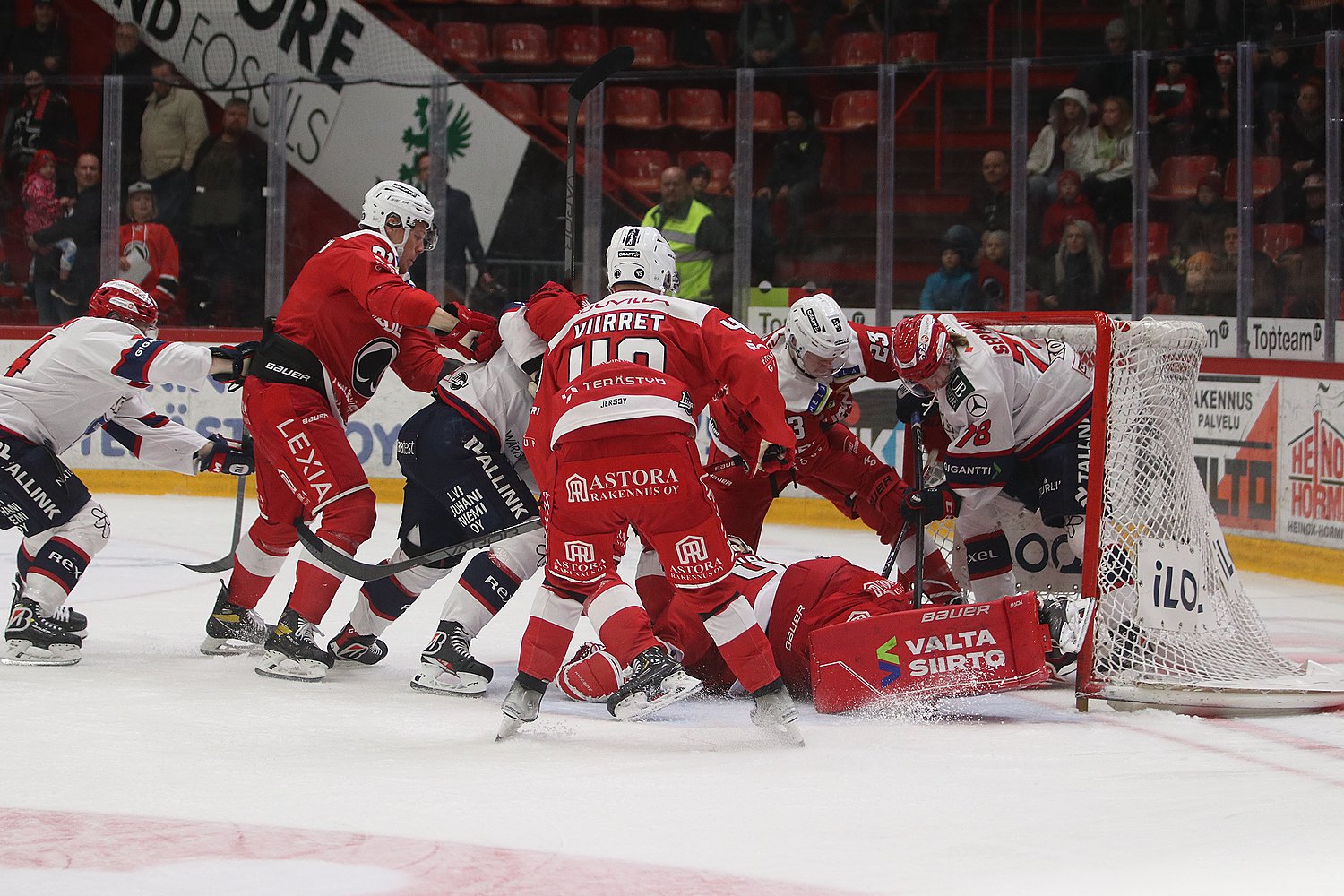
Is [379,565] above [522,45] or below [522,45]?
below

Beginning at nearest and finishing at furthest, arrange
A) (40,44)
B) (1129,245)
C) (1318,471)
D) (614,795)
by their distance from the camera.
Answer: (614,795) → (1318,471) → (1129,245) → (40,44)

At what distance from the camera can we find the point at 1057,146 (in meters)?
7.62

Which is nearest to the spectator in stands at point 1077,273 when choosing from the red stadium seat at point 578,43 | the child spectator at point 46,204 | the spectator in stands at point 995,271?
the spectator in stands at point 995,271

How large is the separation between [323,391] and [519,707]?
4.37ft

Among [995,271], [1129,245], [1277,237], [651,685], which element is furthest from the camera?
[995,271]

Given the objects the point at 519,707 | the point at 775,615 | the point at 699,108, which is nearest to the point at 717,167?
the point at 699,108

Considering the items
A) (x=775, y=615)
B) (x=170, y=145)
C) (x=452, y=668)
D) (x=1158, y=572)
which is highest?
(x=170, y=145)

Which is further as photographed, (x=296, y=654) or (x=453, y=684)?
(x=296, y=654)

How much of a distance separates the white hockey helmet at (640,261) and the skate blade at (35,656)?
1.95m

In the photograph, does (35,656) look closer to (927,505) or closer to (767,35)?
(927,505)

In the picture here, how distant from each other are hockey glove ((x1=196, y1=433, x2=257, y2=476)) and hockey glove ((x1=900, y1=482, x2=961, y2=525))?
6.38 feet

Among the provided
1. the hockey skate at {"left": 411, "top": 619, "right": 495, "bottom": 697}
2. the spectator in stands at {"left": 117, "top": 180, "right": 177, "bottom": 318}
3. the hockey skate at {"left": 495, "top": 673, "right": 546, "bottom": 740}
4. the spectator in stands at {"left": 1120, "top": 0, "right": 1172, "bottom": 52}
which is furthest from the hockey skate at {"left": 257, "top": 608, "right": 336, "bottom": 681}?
the spectator in stands at {"left": 1120, "top": 0, "right": 1172, "bottom": 52}

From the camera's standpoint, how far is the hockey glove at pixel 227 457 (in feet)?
15.9

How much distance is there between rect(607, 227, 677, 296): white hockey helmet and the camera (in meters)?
3.77
